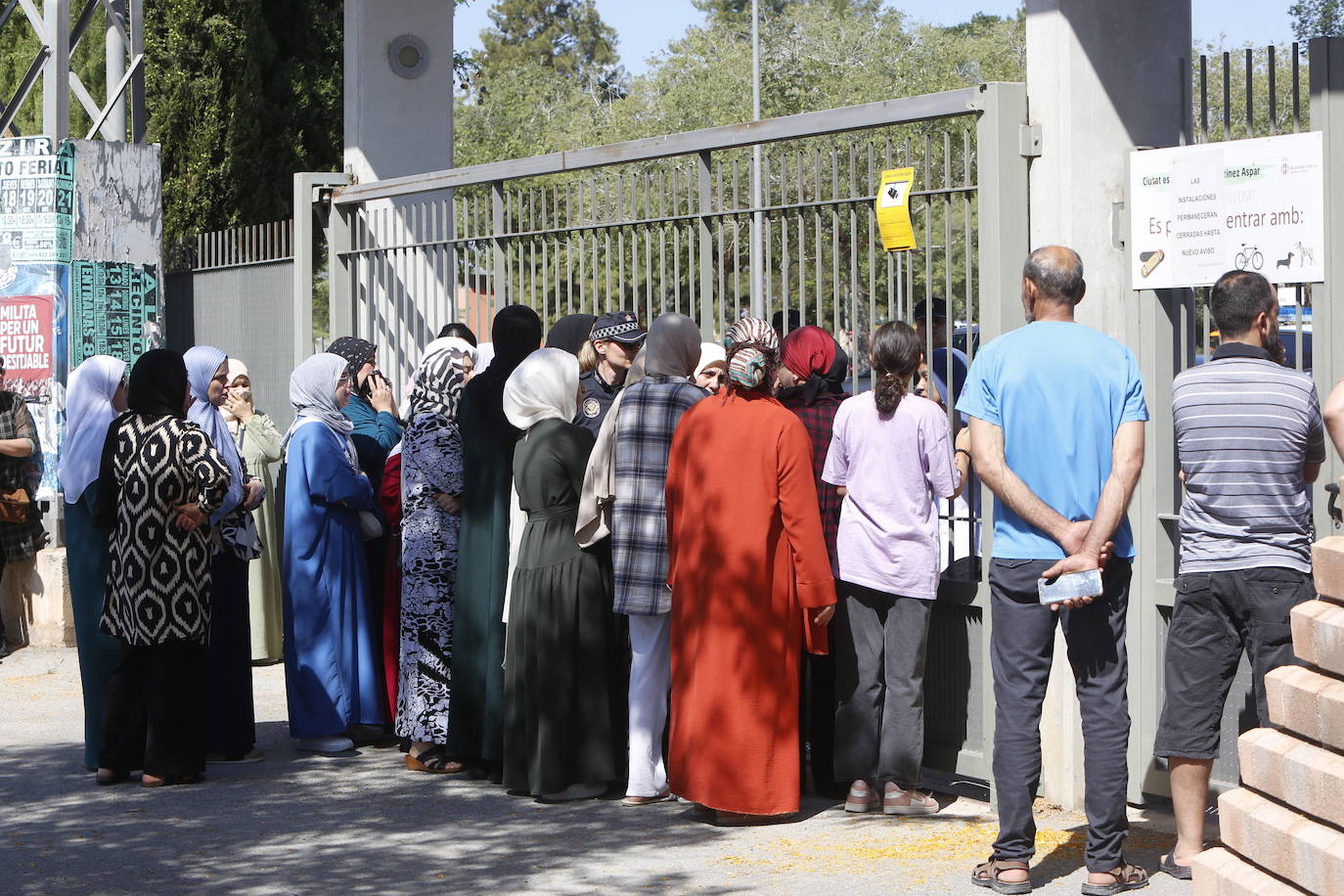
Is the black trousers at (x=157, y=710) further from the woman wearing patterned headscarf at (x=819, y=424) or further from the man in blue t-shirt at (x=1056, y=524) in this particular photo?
the man in blue t-shirt at (x=1056, y=524)

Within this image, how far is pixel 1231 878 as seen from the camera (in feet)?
14.7

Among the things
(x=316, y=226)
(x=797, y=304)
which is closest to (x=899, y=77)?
(x=316, y=226)

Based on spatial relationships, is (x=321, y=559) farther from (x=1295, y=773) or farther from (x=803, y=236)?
(x=1295, y=773)

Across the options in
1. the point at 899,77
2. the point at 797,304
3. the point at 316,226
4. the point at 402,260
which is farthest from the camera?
the point at 899,77

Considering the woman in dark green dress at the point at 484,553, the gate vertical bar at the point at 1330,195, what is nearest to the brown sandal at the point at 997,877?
the gate vertical bar at the point at 1330,195

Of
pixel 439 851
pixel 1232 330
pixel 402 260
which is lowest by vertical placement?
pixel 439 851

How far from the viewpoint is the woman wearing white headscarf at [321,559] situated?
8.12 meters

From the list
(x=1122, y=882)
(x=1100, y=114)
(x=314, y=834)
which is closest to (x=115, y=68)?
(x=314, y=834)

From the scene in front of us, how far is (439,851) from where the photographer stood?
21.1 feet

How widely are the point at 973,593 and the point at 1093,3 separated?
88.6 inches

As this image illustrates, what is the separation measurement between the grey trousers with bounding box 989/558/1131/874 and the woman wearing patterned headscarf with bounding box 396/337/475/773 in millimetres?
2901

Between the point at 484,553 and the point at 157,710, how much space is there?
4.87 ft

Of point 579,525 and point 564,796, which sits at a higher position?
point 579,525

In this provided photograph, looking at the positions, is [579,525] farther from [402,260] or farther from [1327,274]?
[402,260]
